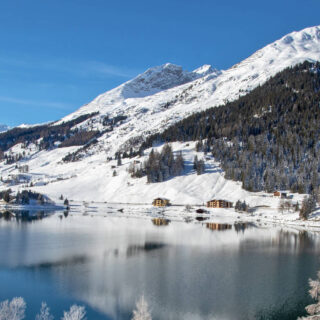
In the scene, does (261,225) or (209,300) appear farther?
(261,225)

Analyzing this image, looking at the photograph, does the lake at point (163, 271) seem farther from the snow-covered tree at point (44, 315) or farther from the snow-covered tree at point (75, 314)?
the snow-covered tree at point (75, 314)

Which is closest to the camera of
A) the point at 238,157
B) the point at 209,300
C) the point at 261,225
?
the point at 209,300

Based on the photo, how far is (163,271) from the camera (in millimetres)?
59344

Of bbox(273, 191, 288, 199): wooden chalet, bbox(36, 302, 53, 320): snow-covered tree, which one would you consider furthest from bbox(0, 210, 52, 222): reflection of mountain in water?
bbox(36, 302, 53, 320): snow-covered tree

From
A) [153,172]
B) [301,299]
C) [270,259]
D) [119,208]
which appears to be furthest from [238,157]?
[301,299]

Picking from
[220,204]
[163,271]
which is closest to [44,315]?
[163,271]

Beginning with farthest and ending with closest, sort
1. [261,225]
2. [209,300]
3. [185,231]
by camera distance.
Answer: [261,225], [185,231], [209,300]

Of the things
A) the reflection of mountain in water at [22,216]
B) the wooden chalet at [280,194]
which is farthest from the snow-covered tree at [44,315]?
the wooden chalet at [280,194]

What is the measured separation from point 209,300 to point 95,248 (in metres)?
38.4

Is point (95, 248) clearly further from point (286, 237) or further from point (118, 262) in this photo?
point (286, 237)

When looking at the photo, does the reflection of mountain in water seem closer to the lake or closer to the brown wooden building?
the lake

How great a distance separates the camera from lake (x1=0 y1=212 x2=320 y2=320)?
43.9 m

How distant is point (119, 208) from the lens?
554 feet

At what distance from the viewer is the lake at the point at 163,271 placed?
43.9 meters
